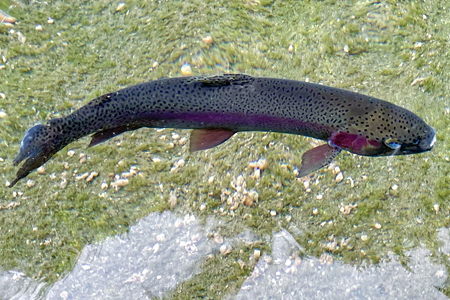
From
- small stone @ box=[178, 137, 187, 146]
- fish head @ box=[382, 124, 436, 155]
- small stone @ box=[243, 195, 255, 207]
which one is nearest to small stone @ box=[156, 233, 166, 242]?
small stone @ box=[243, 195, 255, 207]

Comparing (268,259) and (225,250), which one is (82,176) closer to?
(225,250)

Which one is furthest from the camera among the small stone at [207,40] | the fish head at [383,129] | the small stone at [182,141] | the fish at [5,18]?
the fish at [5,18]

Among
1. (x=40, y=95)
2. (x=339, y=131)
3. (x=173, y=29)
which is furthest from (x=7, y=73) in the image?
(x=339, y=131)

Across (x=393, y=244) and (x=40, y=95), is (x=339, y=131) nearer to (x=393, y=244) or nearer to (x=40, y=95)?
(x=393, y=244)

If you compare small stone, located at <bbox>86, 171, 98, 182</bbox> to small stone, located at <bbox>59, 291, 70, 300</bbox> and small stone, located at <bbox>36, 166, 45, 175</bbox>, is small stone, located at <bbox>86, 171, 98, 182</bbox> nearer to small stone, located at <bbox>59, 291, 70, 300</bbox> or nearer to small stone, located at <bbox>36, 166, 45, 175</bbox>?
small stone, located at <bbox>36, 166, 45, 175</bbox>

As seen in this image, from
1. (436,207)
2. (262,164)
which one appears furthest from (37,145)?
(436,207)

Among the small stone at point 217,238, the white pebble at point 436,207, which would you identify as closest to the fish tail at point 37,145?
the small stone at point 217,238

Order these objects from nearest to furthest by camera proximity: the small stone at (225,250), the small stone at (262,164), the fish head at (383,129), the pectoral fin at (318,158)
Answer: the fish head at (383,129)
the pectoral fin at (318,158)
the small stone at (225,250)
the small stone at (262,164)

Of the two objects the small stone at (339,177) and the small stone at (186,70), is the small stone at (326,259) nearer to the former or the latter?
the small stone at (339,177)

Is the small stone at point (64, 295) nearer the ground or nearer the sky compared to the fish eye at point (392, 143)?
nearer the ground
